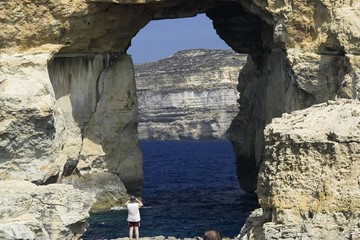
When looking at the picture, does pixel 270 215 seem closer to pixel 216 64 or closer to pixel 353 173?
pixel 353 173

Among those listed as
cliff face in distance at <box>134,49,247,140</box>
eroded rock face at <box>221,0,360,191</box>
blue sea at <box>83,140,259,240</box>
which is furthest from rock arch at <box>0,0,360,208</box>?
cliff face in distance at <box>134,49,247,140</box>

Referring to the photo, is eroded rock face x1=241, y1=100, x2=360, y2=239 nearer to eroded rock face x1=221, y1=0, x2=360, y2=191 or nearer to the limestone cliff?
eroded rock face x1=221, y1=0, x2=360, y2=191

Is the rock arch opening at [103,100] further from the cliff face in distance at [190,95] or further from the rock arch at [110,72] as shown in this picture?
the cliff face in distance at [190,95]

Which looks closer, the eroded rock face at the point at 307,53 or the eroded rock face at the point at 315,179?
the eroded rock face at the point at 315,179

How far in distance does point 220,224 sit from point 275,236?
1993 centimetres

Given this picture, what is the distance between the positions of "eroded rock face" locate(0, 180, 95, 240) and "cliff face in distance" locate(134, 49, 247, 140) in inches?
4169

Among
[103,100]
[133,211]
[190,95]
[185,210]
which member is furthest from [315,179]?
[190,95]

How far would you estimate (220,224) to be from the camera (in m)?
33.0

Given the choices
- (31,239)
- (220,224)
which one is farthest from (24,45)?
(31,239)

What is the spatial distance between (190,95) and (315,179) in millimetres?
114052

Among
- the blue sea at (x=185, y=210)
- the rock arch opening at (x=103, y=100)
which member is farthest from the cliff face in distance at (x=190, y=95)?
the rock arch opening at (x=103, y=100)

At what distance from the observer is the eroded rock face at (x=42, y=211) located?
676 inches

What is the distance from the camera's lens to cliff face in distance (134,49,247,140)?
12562cm

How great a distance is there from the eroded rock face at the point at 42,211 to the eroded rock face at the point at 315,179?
5.72 meters
